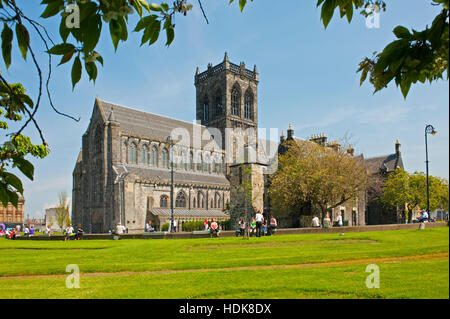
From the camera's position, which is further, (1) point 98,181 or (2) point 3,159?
(1) point 98,181

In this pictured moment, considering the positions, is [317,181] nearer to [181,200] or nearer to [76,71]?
[181,200]

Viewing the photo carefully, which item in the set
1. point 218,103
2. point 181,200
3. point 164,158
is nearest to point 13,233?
→ point 181,200

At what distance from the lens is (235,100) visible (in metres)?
70.4

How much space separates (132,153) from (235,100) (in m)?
25.8

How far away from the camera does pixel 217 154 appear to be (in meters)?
62.2

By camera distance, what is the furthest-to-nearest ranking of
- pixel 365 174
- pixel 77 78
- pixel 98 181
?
pixel 98 181
pixel 365 174
pixel 77 78

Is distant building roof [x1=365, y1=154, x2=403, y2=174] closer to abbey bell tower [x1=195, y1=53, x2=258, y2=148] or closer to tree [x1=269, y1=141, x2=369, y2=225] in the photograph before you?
tree [x1=269, y1=141, x2=369, y2=225]

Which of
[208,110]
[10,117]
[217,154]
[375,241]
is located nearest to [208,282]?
[10,117]

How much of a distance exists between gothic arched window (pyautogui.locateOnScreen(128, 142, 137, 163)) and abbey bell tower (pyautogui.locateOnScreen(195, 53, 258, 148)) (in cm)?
1845

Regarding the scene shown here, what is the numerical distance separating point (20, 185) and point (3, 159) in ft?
1.71

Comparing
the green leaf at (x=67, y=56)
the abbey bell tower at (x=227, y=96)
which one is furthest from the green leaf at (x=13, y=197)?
the abbey bell tower at (x=227, y=96)

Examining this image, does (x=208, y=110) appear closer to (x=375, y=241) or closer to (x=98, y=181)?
(x=98, y=181)

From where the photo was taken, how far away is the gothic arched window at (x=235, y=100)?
69.8 m

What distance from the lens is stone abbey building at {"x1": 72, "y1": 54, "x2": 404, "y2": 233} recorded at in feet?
153
